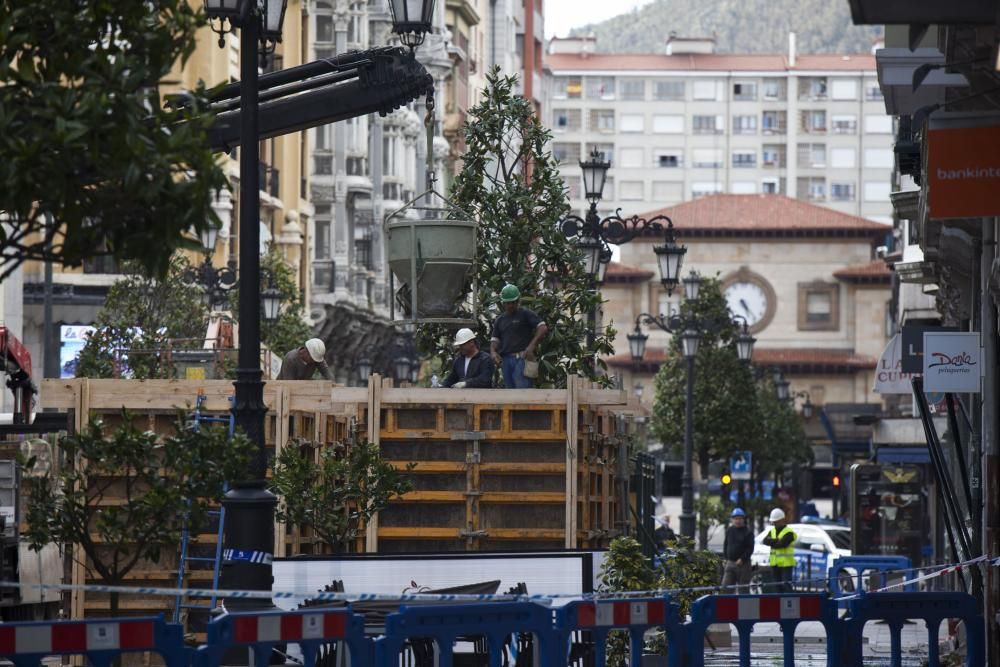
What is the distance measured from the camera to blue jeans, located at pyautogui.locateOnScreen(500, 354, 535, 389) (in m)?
20.5

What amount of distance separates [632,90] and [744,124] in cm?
825

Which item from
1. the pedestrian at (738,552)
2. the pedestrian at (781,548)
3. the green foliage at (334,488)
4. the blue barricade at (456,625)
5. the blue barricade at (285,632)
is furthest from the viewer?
the pedestrian at (738,552)

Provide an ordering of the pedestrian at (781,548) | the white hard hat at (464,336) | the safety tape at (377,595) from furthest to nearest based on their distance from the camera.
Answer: the pedestrian at (781,548)
the white hard hat at (464,336)
the safety tape at (377,595)

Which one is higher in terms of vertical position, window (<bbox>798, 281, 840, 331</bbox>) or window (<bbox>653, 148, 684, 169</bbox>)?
window (<bbox>653, 148, 684, 169</bbox>)

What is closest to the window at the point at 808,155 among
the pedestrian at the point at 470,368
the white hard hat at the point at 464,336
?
the pedestrian at the point at 470,368

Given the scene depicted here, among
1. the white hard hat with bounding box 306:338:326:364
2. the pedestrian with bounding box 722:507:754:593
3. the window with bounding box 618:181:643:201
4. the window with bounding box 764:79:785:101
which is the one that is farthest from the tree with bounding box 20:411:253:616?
the window with bounding box 764:79:785:101

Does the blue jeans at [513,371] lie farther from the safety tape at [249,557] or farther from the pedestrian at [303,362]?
the safety tape at [249,557]

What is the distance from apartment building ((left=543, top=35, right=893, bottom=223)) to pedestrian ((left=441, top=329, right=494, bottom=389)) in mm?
133903

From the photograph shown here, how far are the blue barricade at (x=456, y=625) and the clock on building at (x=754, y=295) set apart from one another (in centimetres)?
10156

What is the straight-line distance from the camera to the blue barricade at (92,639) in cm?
1037

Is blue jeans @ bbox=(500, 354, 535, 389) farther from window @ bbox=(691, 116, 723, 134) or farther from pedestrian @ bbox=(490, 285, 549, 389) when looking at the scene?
window @ bbox=(691, 116, 723, 134)

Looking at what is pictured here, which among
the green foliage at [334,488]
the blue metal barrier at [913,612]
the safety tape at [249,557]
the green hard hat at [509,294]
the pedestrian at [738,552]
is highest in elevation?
the green hard hat at [509,294]

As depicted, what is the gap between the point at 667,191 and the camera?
155 meters

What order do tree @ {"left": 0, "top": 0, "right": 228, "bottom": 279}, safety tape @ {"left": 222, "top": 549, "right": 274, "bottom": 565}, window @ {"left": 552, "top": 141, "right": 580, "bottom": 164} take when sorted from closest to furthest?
tree @ {"left": 0, "top": 0, "right": 228, "bottom": 279} < safety tape @ {"left": 222, "top": 549, "right": 274, "bottom": 565} < window @ {"left": 552, "top": 141, "right": 580, "bottom": 164}
